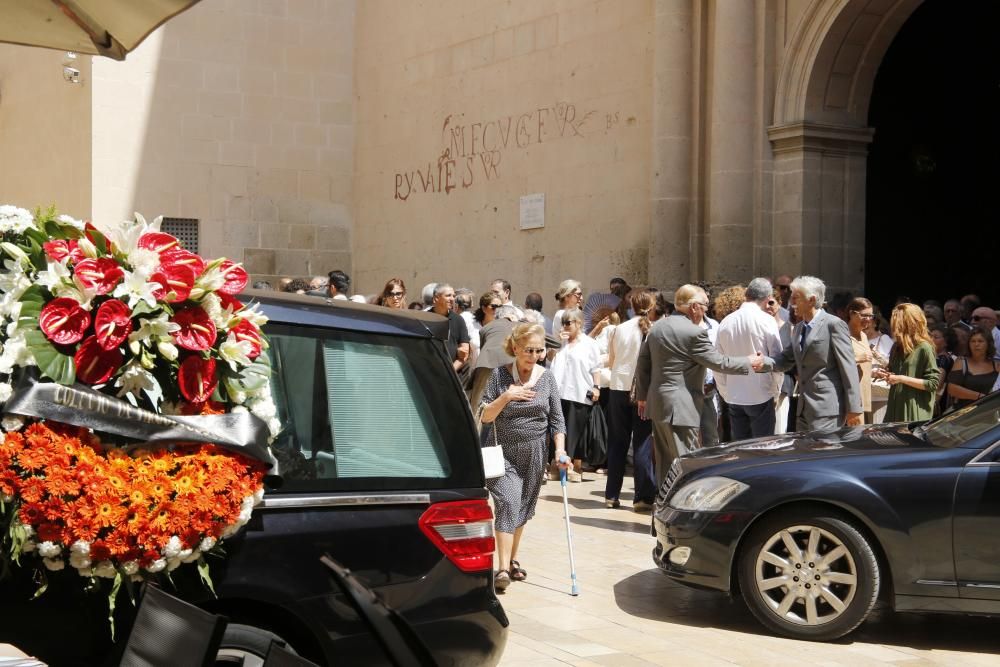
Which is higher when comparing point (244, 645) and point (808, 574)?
point (244, 645)

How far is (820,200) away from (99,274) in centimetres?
1161

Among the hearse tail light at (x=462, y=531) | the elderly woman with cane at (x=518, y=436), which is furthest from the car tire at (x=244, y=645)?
the elderly woman with cane at (x=518, y=436)

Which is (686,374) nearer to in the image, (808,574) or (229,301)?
(808,574)

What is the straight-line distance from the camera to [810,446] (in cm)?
753

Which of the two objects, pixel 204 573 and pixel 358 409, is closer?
pixel 204 573

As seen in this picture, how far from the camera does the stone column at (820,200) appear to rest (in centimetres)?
1426

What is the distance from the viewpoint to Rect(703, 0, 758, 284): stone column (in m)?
14.5

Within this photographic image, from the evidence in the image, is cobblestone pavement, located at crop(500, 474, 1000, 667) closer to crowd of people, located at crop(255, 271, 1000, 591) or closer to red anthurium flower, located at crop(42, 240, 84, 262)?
crowd of people, located at crop(255, 271, 1000, 591)

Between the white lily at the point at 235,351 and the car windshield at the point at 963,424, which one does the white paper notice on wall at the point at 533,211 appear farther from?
the white lily at the point at 235,351

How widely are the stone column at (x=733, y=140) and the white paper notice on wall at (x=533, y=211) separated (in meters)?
3.34

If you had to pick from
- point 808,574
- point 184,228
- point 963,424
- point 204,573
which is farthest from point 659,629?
point 184,228

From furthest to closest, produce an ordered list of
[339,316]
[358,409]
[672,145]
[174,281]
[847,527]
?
[672,145] < [847,527] < [339,316] < [358,409] < [174,281]

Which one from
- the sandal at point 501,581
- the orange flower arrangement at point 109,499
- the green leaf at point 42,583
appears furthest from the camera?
the sandal at point 501,581

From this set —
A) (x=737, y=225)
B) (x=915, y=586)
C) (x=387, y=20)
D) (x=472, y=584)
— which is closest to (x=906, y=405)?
(x=915, y=586)
